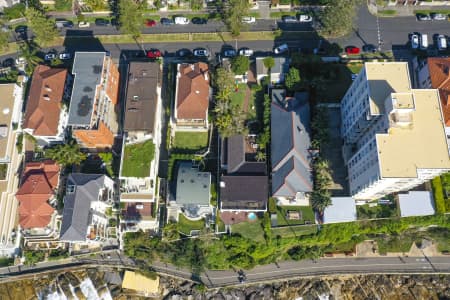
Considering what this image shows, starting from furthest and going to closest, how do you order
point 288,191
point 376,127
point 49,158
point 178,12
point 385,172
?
point 178,12 < point 49,158 < point 288,191 < point 376,127 < point 385,172

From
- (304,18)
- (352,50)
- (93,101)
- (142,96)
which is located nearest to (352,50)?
(352,50)

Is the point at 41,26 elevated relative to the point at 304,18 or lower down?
lower down

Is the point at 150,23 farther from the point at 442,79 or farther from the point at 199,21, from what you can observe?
the point at 442,79

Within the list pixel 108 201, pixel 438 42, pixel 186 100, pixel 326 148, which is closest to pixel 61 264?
pixel 108 201

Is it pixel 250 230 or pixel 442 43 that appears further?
pixel 442 43

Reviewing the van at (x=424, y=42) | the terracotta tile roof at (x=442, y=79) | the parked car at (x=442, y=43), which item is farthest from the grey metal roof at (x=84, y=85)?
the parked car at (x=442, y=43)

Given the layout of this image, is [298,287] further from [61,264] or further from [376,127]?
[61,264]

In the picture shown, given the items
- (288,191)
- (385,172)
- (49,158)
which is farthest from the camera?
(49,158)
